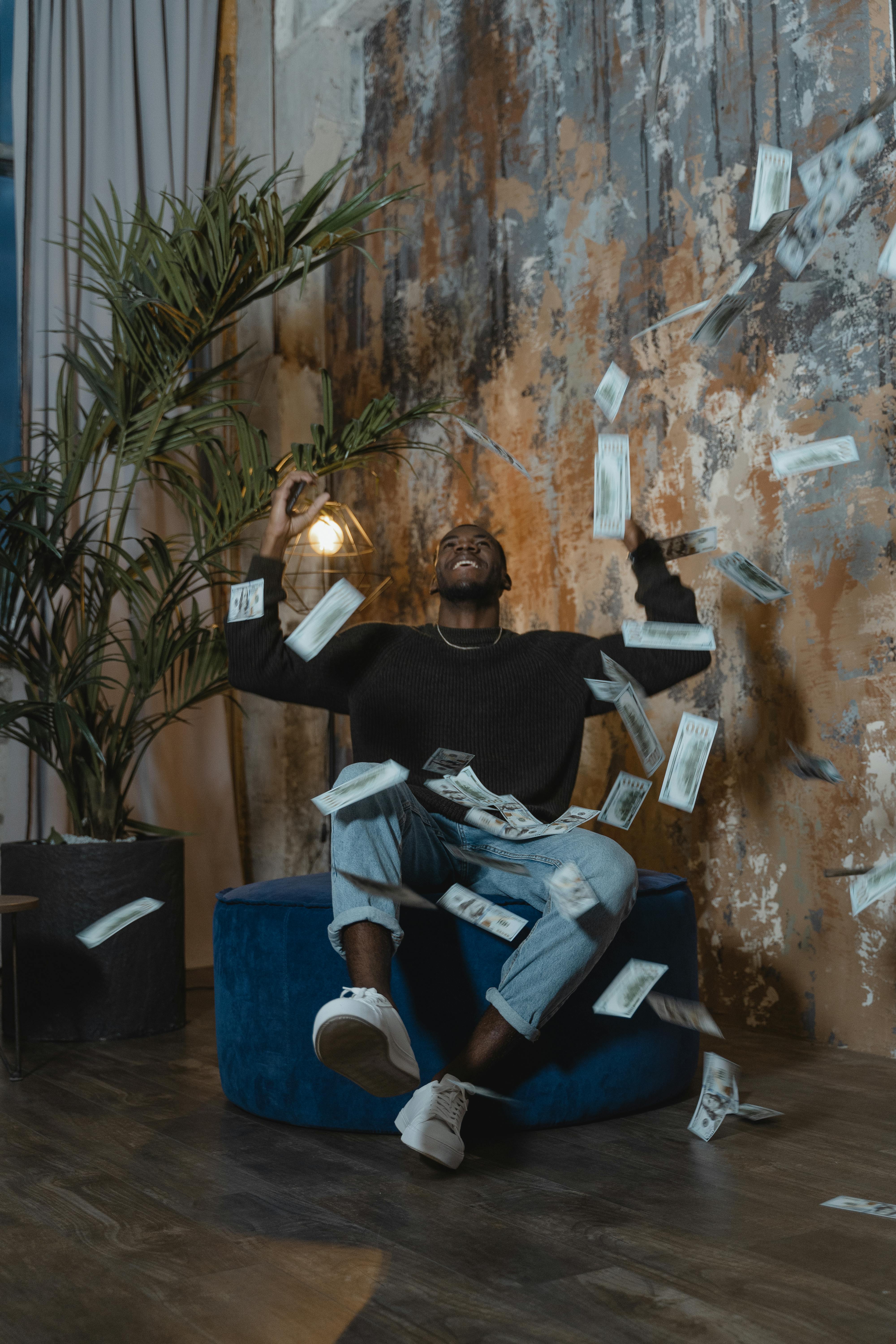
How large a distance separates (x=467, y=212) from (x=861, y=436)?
163 cm

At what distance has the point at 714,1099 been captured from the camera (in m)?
1.87

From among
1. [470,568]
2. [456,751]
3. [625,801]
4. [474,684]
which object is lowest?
[625,801]

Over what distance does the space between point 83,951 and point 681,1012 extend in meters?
1.42

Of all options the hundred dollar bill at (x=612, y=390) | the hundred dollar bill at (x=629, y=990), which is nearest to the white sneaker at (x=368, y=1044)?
the hundred dollar bill at (x=629, y=990)

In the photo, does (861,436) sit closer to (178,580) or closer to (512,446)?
(512,446)

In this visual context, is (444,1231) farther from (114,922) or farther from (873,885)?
(114,922)

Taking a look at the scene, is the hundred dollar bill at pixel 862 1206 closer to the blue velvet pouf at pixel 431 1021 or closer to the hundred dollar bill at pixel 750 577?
the blue velvet pouf at pixel 431 1021

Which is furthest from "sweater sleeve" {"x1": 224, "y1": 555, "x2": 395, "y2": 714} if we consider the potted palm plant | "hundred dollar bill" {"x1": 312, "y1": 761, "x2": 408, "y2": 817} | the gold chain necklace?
the potted palm plant

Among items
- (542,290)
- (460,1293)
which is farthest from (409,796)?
(542,290)

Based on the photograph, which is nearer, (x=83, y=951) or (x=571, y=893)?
(x=571, y=893)

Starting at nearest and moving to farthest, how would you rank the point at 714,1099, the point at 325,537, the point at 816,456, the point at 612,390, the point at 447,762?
1. the point at 714,1099
2. the point at 447,762
3. the point at 816,456
4. the point at 612,390
5. the point at 325,537

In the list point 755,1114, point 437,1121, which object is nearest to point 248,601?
point 437,1121

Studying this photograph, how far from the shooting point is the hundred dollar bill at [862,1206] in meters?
1.46

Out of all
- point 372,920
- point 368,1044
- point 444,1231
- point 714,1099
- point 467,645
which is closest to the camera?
point 444,1231
